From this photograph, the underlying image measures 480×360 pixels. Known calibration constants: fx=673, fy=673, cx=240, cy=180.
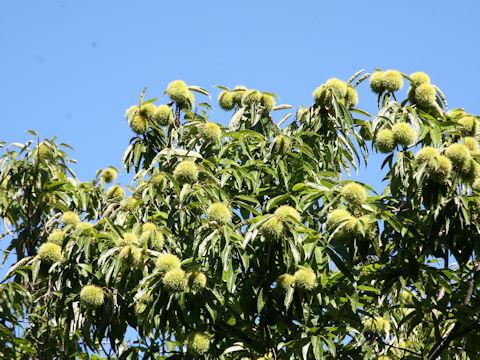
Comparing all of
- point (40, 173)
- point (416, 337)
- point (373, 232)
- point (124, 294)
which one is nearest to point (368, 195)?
point (373, 232)

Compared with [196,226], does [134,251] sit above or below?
below

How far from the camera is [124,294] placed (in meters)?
3.43

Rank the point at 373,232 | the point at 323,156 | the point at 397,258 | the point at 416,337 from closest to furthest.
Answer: the point at 373,232
the point at 397,258
the point at 323,156
the point at 416,337

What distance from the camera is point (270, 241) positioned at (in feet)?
9.91

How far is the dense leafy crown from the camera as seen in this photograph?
119 inches

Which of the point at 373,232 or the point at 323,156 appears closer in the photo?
the point at 373,232

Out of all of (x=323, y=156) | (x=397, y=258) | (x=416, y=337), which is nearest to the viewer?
(x=397, y=258)

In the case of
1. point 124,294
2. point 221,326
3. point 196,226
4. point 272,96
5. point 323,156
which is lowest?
point 221,326

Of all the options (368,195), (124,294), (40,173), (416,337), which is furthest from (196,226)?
(416,337)

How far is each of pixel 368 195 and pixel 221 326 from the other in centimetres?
97

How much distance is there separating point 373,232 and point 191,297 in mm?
885

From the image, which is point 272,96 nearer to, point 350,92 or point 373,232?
point 350,92

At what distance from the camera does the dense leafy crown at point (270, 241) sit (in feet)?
9.95

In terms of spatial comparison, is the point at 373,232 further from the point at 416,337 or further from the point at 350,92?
the point at 416,337
